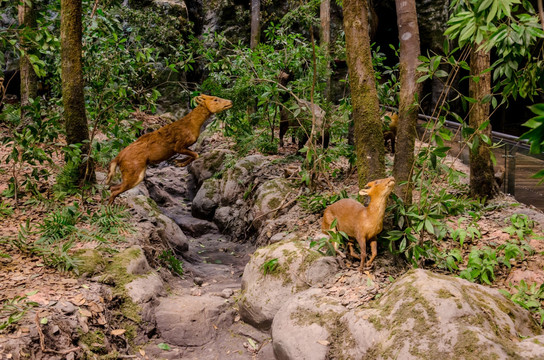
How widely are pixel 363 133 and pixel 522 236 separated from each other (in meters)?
2.38

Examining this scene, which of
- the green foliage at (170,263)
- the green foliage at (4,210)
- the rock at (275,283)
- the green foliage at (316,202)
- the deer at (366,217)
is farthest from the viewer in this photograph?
the green foliage at (170,263)

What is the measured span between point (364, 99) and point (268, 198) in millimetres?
3158

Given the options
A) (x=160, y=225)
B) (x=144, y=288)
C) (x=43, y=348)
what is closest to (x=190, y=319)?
(x=144, y=288)

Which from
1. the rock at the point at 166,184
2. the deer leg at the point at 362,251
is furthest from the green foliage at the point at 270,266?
the rock at the point at 166,184

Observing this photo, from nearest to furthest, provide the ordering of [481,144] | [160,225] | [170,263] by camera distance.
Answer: [481,144] → [170,263] → [160,225]

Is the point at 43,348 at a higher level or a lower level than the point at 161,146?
lower

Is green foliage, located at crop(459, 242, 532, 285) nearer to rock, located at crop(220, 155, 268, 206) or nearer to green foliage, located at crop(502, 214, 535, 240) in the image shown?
green foliage, located at crop(502, 214, 535, 240)

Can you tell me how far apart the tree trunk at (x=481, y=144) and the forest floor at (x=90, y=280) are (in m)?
0.29

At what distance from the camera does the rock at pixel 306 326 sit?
329 centimetres

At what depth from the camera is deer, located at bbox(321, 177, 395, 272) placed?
3.56 metres

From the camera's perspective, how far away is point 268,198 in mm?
6793

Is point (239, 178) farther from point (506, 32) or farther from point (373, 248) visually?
point (506, 32)

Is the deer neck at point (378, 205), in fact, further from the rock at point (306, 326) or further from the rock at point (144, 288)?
the rock at point (144, 288)

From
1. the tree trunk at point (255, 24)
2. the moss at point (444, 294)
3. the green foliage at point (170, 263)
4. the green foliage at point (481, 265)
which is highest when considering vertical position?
the tree trunk at point (255, 24)
